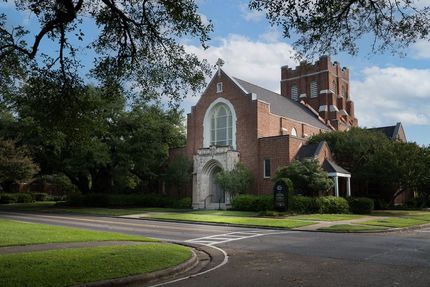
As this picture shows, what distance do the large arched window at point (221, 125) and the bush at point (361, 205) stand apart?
13.3 metres

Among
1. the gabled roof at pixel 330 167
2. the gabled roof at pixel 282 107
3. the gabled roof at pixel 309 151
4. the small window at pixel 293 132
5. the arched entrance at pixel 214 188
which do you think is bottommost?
the arched entrance at pixel 214 188

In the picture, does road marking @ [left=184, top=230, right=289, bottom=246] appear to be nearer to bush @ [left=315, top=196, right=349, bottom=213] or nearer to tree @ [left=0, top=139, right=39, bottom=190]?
bush @ [left=315, top=196, right=349, bottom=213]

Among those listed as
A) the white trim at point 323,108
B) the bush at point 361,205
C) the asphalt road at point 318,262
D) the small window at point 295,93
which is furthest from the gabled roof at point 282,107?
the asphalt road at point 318,262

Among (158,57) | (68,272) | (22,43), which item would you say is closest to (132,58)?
(158,57)

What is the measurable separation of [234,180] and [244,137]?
215 inches

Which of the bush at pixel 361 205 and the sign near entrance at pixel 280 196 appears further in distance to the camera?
the bush at pixel 361 205

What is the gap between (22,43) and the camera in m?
13.0

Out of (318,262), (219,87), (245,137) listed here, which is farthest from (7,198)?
(318,262)

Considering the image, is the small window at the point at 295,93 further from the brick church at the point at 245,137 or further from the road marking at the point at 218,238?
the road marking at the point at 218,238

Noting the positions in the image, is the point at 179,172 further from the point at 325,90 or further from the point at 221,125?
the point at 325,90

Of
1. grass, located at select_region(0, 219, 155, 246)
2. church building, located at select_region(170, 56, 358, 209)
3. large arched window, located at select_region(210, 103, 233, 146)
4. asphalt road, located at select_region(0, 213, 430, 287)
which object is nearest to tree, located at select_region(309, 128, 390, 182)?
church building, located at select_region(170, 56, 358, 209)

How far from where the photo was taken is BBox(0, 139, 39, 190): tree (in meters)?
39.3

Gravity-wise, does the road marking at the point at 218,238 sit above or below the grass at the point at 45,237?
below

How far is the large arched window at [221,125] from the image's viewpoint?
143ft
